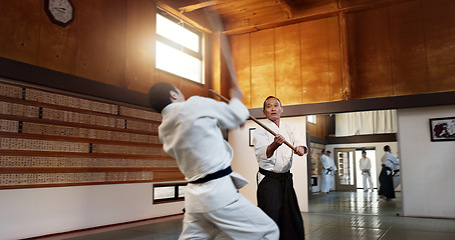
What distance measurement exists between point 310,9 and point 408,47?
1.93 metres

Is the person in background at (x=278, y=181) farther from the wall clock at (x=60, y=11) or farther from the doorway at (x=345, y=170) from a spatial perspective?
the doorway at (x=345, y=170)

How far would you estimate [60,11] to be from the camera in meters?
4.47

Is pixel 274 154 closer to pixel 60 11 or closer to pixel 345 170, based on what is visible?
pixel 60 11

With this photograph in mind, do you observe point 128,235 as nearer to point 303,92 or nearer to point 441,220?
point 303,92

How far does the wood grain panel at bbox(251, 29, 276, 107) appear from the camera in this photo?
7081mm

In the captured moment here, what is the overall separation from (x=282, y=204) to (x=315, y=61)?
14.8 feet

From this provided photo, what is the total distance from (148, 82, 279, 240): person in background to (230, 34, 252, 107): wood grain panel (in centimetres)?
555

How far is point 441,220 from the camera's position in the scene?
529cm

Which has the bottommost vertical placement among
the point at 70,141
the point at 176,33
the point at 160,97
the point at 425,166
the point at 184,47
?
the point at 425,166

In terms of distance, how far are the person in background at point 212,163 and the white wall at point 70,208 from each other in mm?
2974

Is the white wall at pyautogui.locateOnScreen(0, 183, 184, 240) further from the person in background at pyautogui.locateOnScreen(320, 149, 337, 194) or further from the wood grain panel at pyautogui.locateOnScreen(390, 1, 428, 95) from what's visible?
the person in background at pyautogui.locateOnScreen(320, 149, 337, 194)

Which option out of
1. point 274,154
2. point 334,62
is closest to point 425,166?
point 334,62

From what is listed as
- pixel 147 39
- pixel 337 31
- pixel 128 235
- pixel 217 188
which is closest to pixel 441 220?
pixel 337 31

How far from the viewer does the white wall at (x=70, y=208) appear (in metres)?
3.81
